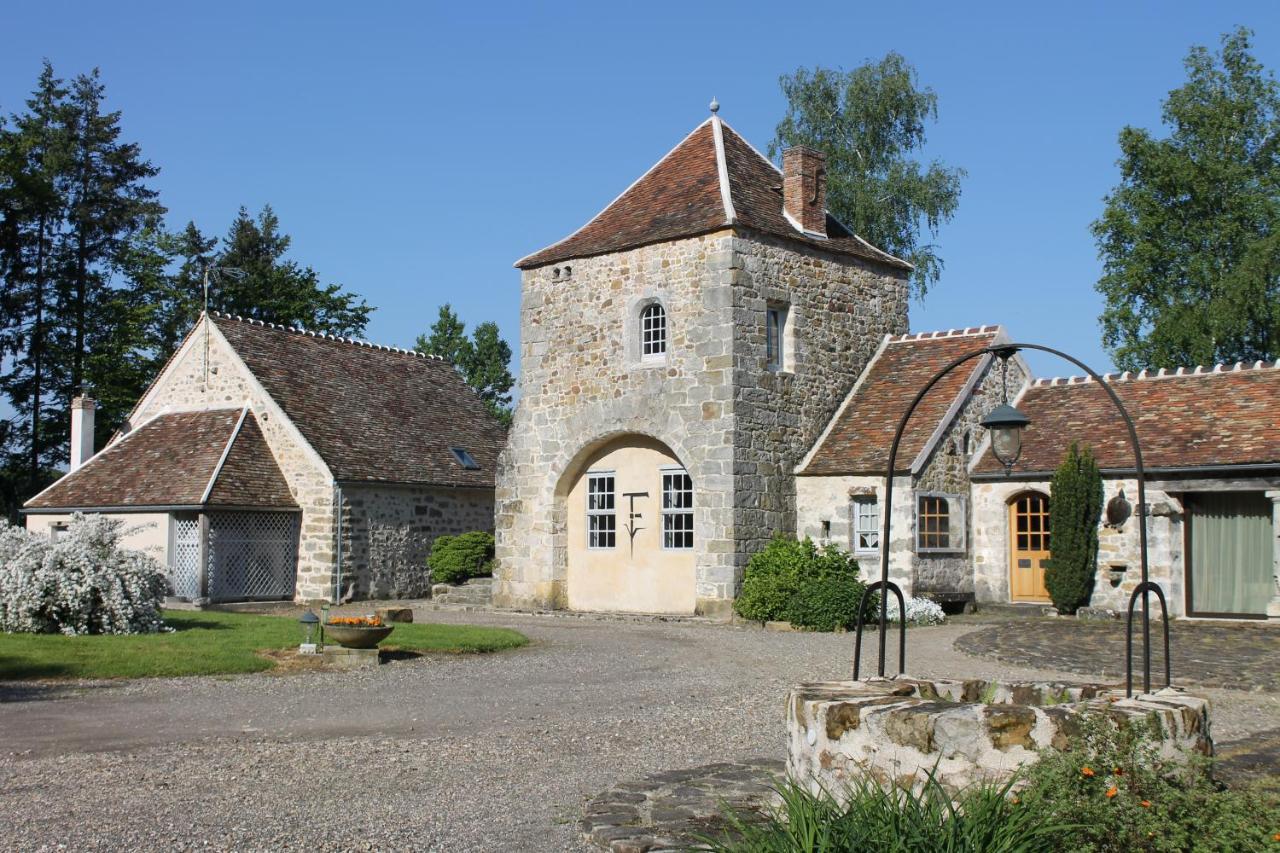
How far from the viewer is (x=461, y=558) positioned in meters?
26.8

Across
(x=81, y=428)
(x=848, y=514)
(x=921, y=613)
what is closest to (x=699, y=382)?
(x=848, y=514)

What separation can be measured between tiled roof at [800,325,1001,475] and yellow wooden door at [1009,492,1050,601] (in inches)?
86.6

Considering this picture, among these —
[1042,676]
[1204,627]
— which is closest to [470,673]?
[1042,676]

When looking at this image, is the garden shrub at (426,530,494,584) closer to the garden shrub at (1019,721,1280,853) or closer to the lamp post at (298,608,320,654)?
the lamp post at (298,608,320,654)

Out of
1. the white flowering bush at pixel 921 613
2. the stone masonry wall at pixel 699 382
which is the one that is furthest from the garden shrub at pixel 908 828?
the stone masonry wall at pixel 699 382

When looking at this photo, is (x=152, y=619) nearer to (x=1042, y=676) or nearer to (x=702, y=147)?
(x=1042, y=676)

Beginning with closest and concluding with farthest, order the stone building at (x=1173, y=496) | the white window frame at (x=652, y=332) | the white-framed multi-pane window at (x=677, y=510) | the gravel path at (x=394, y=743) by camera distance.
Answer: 1. the gravel path at (x=394, y=743)
2. the stone building at (x=1173, y=496)
3. the white-framed multi-pane window at (x=677, y=510)
4. the white window frame at (x=652, y=332)

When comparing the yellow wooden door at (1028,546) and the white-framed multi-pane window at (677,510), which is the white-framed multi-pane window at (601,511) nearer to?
the white-framed multi-pane window at (677,510)

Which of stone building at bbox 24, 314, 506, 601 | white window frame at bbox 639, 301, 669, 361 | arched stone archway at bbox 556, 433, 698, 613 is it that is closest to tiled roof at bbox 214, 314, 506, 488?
stone building at bbox 24, 314, 506, 601

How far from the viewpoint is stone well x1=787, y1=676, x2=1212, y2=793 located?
21.4ft

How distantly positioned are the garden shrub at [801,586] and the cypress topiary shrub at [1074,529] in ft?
10.9

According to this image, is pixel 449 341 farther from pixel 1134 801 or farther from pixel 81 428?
pixel 1134 801

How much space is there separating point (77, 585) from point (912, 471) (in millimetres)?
12655

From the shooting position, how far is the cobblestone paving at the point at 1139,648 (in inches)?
525
